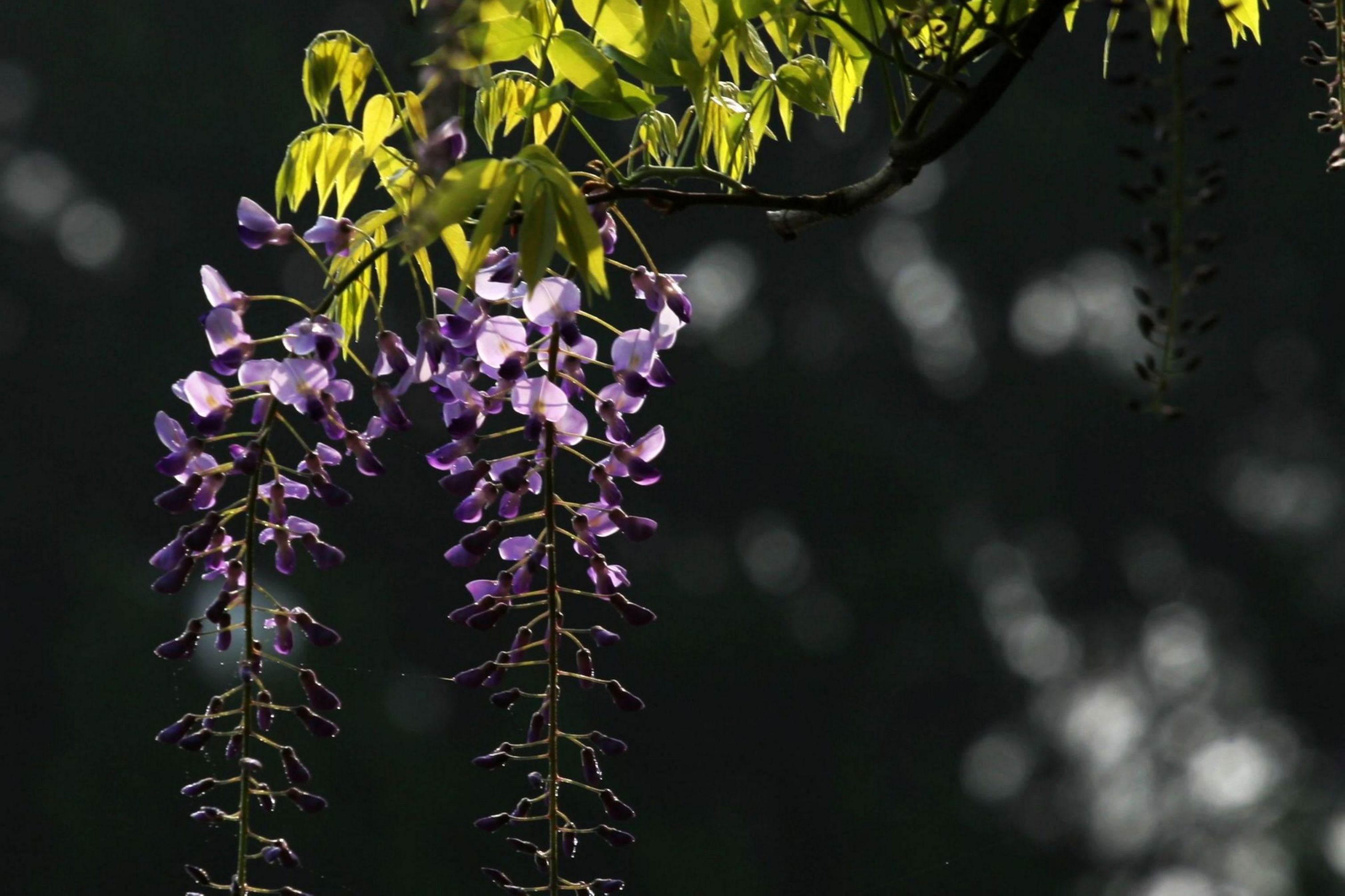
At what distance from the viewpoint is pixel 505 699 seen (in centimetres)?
45

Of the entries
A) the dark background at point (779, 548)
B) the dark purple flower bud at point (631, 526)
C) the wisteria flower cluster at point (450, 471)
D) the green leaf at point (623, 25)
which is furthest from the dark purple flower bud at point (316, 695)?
the dark background at point (779, 548)

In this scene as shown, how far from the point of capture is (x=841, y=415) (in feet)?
11.0

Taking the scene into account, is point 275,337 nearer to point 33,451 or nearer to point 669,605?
point 669,605

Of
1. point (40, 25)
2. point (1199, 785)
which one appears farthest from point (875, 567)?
point (40, 25)

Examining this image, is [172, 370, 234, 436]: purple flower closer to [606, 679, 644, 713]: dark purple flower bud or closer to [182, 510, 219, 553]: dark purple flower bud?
[182, 510, 219, 553]: dark purple flower bud

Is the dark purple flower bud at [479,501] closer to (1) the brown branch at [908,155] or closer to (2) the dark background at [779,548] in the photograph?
(1) the brown branch at [908,155]

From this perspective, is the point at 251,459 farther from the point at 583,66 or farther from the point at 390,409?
the point at 583,66

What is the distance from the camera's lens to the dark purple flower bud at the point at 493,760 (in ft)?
1.57

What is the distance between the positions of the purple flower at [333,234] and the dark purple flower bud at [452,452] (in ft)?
0.22

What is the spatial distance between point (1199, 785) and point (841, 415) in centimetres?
108

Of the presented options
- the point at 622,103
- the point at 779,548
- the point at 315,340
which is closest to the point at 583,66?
the point at 622,103

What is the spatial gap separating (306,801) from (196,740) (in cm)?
4

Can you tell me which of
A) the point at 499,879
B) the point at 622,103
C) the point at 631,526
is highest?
the point at 622,103

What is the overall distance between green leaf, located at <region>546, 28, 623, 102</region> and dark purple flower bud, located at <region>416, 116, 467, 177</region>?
0.20 feet
